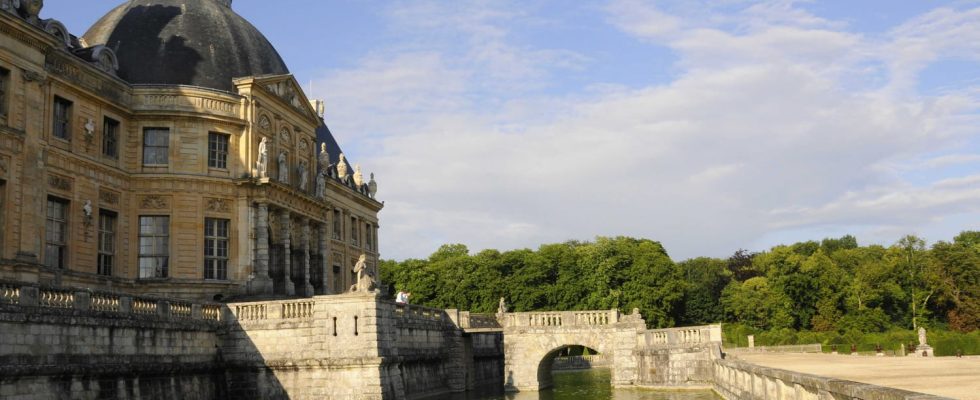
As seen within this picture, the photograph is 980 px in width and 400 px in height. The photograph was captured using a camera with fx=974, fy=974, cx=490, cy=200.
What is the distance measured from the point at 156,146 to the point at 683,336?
23.0 meters

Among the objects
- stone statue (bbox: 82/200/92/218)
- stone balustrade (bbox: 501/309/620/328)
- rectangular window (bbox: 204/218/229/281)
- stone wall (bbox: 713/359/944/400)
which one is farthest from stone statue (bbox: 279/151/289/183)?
stone wall (bbox: 713/359/944/400)

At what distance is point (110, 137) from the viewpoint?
3609 centimetres

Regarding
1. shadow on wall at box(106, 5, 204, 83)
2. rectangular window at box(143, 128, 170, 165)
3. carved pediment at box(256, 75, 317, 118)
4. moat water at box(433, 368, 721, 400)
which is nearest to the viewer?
rectangular window at box(143, 128, 170, 165)

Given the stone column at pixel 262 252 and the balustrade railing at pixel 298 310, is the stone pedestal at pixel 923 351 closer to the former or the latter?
the balustrade railing at pixel 298 310

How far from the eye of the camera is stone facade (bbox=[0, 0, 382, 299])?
3023 centimetres

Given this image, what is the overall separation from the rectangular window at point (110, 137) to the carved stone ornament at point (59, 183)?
8.51ft

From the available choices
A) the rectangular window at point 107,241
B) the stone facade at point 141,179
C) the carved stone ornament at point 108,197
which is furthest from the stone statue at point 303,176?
the rectangular window at point 107,241

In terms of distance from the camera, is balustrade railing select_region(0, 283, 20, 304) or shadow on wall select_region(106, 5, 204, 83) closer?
balustrade railing select_region(0, 283, 20, 304)

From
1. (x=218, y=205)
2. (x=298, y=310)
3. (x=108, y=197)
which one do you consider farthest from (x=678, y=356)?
(x=108, y=197)

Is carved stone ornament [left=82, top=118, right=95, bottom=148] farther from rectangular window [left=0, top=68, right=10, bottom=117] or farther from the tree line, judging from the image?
the tree line

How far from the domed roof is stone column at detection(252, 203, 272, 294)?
5.28m

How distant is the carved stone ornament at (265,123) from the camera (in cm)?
4023

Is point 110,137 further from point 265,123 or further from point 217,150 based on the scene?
point 265,123

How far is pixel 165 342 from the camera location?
28.4 meters
